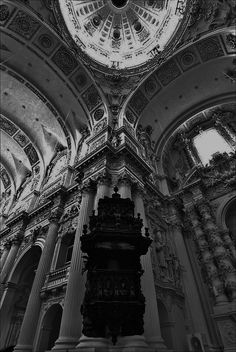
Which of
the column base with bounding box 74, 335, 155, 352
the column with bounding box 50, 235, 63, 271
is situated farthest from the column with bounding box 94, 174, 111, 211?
the column base with bounding box 74, 335, 155, 352

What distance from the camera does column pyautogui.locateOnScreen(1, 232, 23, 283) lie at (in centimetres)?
1120

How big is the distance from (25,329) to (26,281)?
421cm

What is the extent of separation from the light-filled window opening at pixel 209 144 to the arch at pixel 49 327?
11.1 metres

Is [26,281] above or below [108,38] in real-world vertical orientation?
below

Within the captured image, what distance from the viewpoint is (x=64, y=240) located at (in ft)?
34.0

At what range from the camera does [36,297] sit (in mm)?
8469

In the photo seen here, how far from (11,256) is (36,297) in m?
4.36

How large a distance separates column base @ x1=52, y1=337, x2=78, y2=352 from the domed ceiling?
14.6m

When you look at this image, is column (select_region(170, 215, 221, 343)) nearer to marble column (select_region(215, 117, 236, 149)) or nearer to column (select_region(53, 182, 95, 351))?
column (select_region(53, 182, 95, 351))

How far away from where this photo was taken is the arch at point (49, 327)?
298 inches

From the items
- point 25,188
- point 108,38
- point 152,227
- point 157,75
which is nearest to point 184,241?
point 152,227

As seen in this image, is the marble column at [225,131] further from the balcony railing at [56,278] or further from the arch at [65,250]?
the balcony railing at [56,278]

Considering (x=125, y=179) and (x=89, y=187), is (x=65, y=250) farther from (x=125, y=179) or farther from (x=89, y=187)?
(x=125, y=179)

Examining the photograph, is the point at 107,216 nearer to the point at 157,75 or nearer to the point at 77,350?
the point at 77,350
